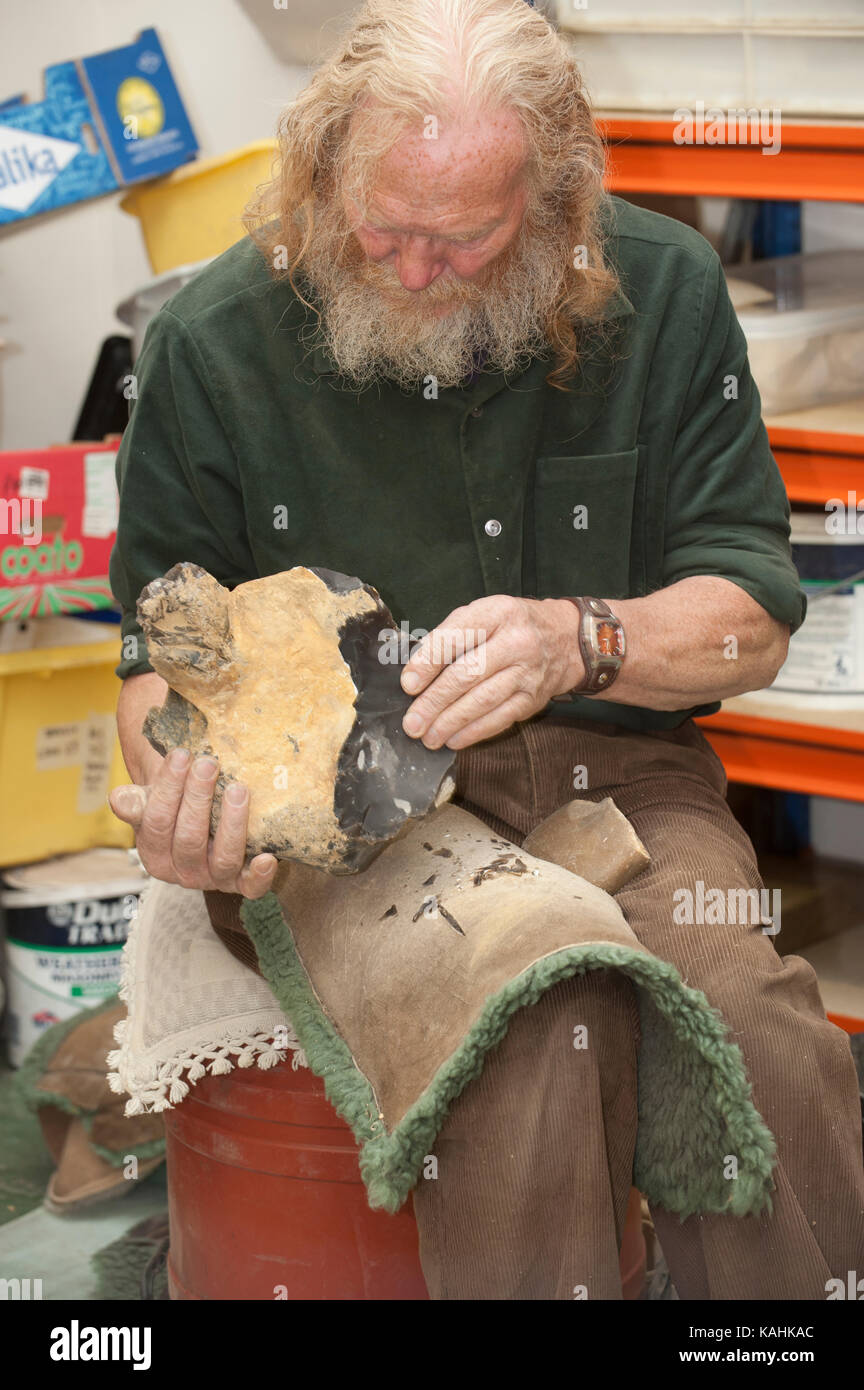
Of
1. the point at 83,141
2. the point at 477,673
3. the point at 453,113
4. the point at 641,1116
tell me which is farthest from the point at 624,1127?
the point at 83,141

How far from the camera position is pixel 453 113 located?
124 centimetres

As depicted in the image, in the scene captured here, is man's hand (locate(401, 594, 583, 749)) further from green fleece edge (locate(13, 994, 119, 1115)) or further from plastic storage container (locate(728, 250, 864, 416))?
green fleece edge (locate(13, 994, 119, 1115))

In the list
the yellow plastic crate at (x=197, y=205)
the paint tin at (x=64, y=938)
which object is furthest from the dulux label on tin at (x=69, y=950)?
the yellow plastic crate at (x=197, y=205)

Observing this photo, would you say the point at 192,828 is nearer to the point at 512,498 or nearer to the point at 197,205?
the point at 512,498

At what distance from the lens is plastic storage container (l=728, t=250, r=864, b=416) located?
2039 millimetres

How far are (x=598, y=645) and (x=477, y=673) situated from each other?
0.16 meters

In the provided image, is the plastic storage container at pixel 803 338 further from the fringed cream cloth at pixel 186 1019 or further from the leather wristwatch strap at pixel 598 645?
the fringed cream cloth at pixel 186 1019

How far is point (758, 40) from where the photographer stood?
189 cm

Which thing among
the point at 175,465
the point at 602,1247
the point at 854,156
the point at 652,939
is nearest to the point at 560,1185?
the point at 602,1247

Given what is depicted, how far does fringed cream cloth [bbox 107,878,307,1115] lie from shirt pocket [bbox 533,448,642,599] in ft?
1.72

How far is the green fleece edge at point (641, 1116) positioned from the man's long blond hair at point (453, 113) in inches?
26.6

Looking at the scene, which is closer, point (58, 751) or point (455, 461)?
point (455, 461)

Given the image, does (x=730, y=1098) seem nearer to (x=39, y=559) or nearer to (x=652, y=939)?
(x=652, y=939)
